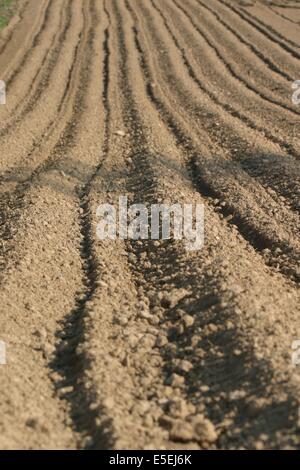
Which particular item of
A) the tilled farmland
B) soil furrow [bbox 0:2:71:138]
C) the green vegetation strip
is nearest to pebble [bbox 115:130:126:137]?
the tilled farmland

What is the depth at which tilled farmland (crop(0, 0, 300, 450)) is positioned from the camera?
8.91 feet

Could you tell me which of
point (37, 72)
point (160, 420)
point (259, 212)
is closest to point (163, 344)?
point (160, 420)

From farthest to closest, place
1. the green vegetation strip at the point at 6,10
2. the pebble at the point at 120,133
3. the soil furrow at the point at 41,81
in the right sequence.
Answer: the green vegetation strip at the point at 6,10
the soil furrow at the point at 41,81
the pebble at the point at 120,133

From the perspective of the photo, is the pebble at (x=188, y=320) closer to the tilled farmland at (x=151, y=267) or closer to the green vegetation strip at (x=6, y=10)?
the tilled farmland at (x=151, y=267)

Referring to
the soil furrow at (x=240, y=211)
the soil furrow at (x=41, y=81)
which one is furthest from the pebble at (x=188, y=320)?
the soil furrow at (x=41, y=81)

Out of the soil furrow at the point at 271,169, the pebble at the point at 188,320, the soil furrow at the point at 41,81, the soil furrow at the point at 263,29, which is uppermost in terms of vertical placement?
the soil furrow at the point at 263,29

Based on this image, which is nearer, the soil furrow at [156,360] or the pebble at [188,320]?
the soil furrow at [156,360]

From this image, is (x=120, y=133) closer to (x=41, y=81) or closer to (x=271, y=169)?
(x=271, y=169)

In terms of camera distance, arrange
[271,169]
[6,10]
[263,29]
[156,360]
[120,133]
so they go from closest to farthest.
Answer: [156,360], [271,169], [120,133], [263,29], [6,10]

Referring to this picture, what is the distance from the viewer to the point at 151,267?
416cm

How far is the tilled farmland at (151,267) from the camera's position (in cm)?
271

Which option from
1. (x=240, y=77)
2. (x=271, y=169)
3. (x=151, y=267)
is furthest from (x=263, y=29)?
(x=151, y=267)

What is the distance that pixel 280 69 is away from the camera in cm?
954
